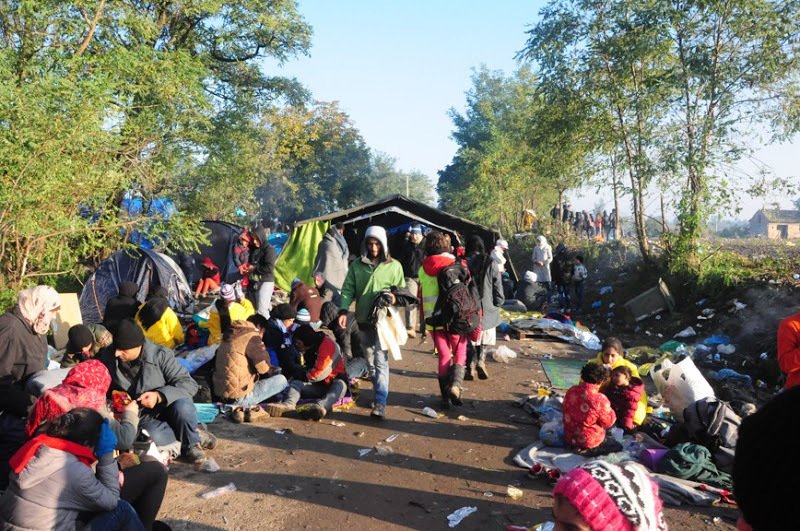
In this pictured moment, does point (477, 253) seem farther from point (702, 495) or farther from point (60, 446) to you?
point (60, 446)

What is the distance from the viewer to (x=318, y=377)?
708 cm

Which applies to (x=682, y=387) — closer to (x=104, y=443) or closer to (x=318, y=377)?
(x=318, y=377)

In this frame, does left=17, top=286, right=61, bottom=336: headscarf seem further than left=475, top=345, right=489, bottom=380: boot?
No

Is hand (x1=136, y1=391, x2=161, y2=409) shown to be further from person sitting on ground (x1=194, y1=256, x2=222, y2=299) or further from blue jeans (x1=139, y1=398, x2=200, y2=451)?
person sitting on ground (x1=194, y1=256, x2=222, y2=299)

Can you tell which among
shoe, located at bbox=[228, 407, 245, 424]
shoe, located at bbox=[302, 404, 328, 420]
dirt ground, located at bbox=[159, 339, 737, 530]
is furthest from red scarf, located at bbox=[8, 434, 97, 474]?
shoe, located at bbox=[302, 404, 328, 420]

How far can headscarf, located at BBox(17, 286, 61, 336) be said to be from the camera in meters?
5.01

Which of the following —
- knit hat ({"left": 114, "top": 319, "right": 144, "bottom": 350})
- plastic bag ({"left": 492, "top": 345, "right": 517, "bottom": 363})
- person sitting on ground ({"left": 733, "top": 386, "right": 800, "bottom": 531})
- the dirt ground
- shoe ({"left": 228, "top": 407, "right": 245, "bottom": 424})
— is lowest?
the dirt ground

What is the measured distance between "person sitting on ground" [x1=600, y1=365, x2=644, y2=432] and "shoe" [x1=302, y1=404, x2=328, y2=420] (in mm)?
2812

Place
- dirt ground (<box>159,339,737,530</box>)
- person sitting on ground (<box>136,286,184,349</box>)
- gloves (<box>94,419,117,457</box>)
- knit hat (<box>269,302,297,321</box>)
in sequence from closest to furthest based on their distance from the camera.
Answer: gloves (<box>94,419,117,457</box>) → dirt ground (<box>159,339,737,530</box>) → knit hat (<box>269,302,297,321</box>) → person sitting on ground (<box>136,286,184,349</box>)

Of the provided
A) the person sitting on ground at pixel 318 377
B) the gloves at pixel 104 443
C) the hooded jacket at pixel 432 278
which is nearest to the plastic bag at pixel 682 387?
the hooded jacket at pixel 432 278

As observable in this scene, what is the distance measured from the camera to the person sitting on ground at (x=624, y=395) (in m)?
6.16

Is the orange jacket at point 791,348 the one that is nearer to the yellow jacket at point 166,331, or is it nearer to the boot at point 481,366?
the boot at point 481,366

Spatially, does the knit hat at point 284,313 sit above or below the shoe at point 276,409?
above

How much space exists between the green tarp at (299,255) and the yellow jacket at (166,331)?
23.0 ft
